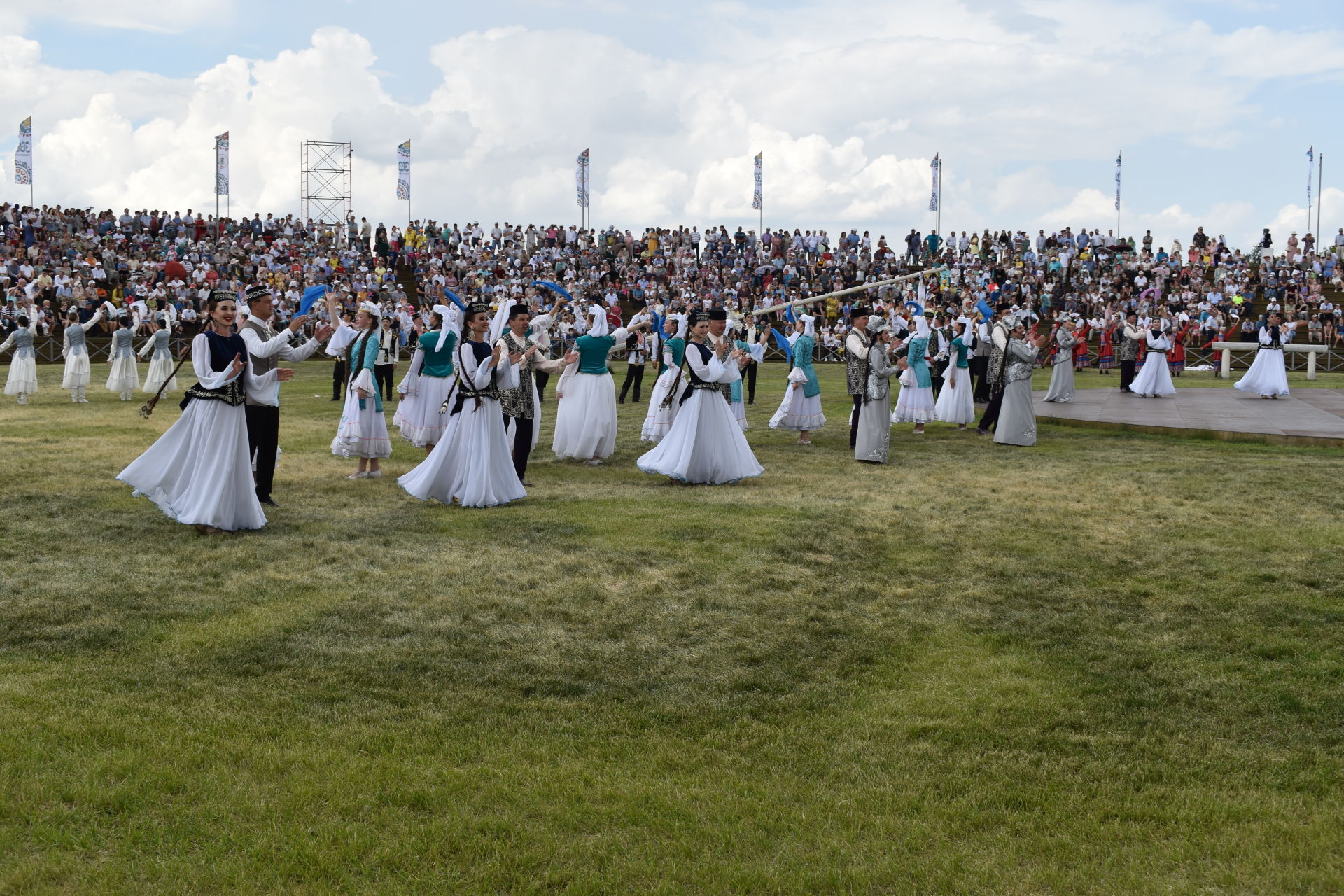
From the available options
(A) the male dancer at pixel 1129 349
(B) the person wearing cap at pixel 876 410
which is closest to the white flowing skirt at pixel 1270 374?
(A) the male dancer at pixel 1129 349

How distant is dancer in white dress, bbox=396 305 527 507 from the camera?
10695mm

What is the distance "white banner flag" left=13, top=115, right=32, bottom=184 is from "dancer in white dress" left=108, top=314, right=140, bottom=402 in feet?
83.6

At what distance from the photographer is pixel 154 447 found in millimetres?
9586

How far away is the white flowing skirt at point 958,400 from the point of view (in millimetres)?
18969

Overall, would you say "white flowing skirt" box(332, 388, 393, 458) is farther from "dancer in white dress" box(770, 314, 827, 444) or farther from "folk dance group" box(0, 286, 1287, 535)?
"dancer in white dress" box(770, 314, 827, 444)

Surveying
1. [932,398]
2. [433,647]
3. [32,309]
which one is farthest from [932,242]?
[433,647]

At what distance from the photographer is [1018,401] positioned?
53.7 ft

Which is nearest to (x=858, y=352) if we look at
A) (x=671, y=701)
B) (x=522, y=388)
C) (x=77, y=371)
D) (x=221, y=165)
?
(x=522, y=388)

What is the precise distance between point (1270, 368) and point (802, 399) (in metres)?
13.0

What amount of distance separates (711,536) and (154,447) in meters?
4.89

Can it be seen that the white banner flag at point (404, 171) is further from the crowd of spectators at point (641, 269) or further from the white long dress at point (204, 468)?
the white long dress at point (204, 468)

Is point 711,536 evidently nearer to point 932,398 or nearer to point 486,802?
point 486,802

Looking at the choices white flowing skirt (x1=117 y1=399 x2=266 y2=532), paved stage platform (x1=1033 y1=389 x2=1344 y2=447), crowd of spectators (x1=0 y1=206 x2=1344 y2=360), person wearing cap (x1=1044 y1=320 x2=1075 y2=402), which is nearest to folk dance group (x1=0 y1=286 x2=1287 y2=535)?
white flowing skirt (x1=117 y1=399 x2=266 y2=532)

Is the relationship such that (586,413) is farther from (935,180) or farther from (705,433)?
(935,180)
